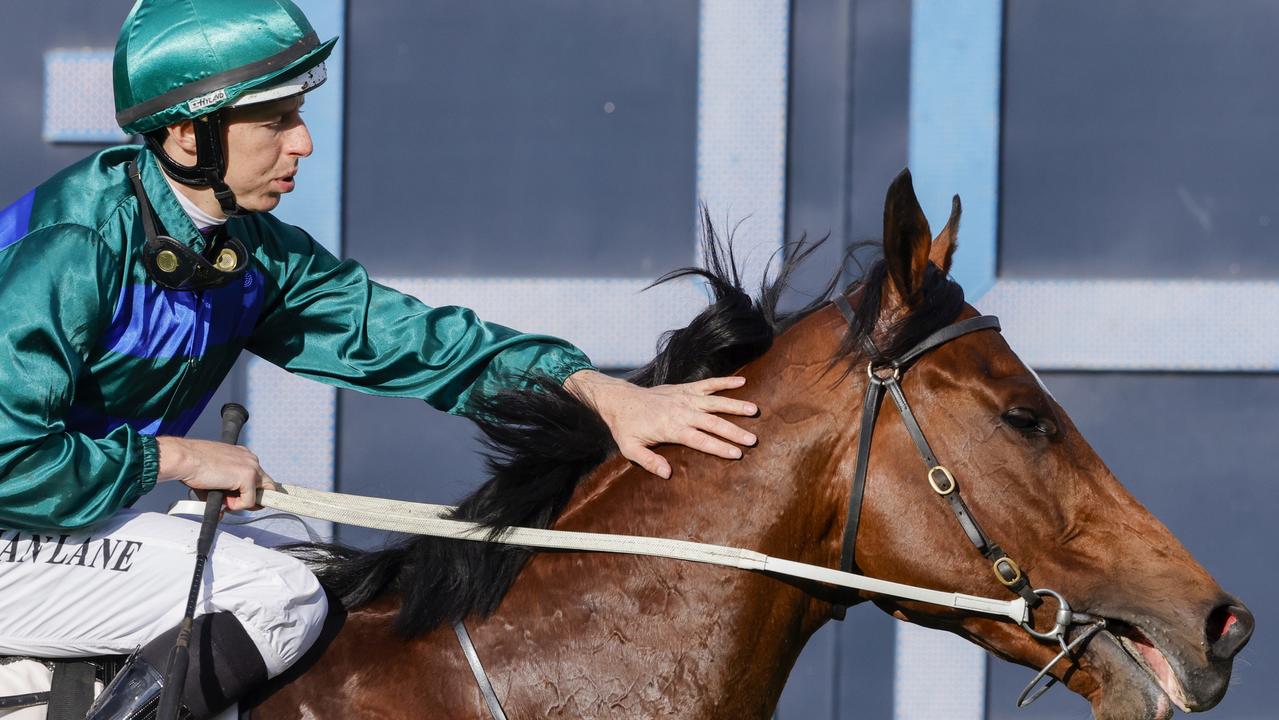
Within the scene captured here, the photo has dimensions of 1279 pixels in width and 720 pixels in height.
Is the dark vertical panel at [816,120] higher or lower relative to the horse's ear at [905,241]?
higher

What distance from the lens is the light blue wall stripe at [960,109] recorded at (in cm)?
417

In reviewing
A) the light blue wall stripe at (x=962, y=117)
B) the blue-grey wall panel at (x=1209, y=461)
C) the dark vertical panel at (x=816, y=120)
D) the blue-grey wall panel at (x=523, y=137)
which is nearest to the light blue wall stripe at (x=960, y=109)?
the light blue wall stripe at (x=962, y=117)

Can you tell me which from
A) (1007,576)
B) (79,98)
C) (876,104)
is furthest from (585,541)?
(79,98)

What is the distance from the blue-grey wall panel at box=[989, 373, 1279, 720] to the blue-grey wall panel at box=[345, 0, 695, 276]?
5.58ft

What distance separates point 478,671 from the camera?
186cm

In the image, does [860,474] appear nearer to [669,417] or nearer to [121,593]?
[669,417]

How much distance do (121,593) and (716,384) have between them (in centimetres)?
102

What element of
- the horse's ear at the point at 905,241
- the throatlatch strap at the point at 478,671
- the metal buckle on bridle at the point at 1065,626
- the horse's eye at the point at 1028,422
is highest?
the horse's ear at the point at 905,241

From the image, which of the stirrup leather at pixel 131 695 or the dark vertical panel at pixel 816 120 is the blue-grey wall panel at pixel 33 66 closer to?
the dark vertical panel at pixel 816 120

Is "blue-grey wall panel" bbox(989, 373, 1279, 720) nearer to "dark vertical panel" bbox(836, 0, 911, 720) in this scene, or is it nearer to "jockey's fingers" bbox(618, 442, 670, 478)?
"dark vertical panel" bbox(836, 0, 911, 720)

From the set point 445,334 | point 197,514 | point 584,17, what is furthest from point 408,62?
point 197,514

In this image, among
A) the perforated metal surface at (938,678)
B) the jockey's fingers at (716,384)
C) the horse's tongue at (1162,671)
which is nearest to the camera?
the horse's tongue at (1162,671)

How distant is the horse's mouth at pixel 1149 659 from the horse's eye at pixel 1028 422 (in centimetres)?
32

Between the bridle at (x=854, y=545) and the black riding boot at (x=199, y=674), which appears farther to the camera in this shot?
the bridle at (x=854, y=545)
